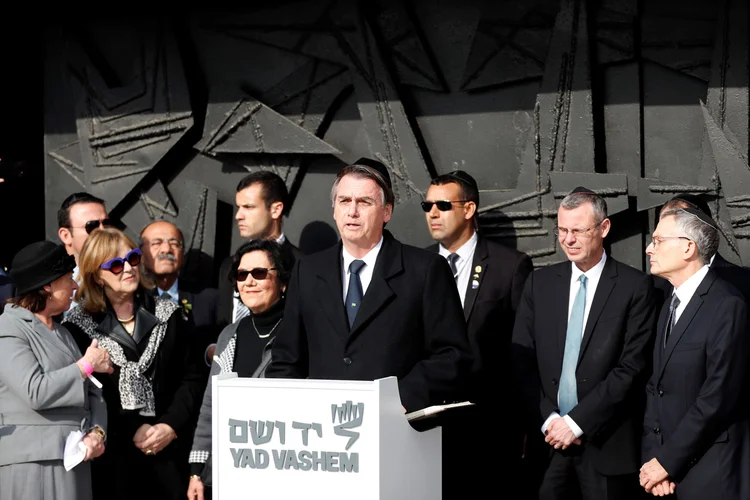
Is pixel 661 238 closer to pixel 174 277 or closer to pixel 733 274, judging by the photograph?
pixel 733 274

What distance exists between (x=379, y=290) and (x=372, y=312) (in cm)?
10

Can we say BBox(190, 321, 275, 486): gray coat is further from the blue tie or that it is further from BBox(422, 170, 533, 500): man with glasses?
the blue tie

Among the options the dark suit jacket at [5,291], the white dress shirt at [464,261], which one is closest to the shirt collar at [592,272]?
the white dress shirt at [464,261]

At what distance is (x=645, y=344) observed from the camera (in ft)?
17.6

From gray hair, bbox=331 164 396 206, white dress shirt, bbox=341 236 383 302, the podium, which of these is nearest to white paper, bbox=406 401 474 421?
the podium

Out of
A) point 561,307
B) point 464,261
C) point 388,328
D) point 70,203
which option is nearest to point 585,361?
point 561,307

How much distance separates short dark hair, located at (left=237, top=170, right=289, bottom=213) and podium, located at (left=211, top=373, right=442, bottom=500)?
2770 mm

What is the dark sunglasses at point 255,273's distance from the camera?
561 cm

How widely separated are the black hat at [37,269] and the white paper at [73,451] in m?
0.74

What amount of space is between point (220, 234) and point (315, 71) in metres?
1.34

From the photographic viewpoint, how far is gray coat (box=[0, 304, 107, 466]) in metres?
5.00

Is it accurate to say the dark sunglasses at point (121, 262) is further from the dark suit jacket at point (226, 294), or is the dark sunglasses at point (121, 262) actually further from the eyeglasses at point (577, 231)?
the eyeglasses at point (577, 231)

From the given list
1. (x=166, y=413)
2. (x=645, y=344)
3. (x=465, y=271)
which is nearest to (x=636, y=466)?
(x=645, y=344)

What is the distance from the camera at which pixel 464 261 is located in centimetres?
625
